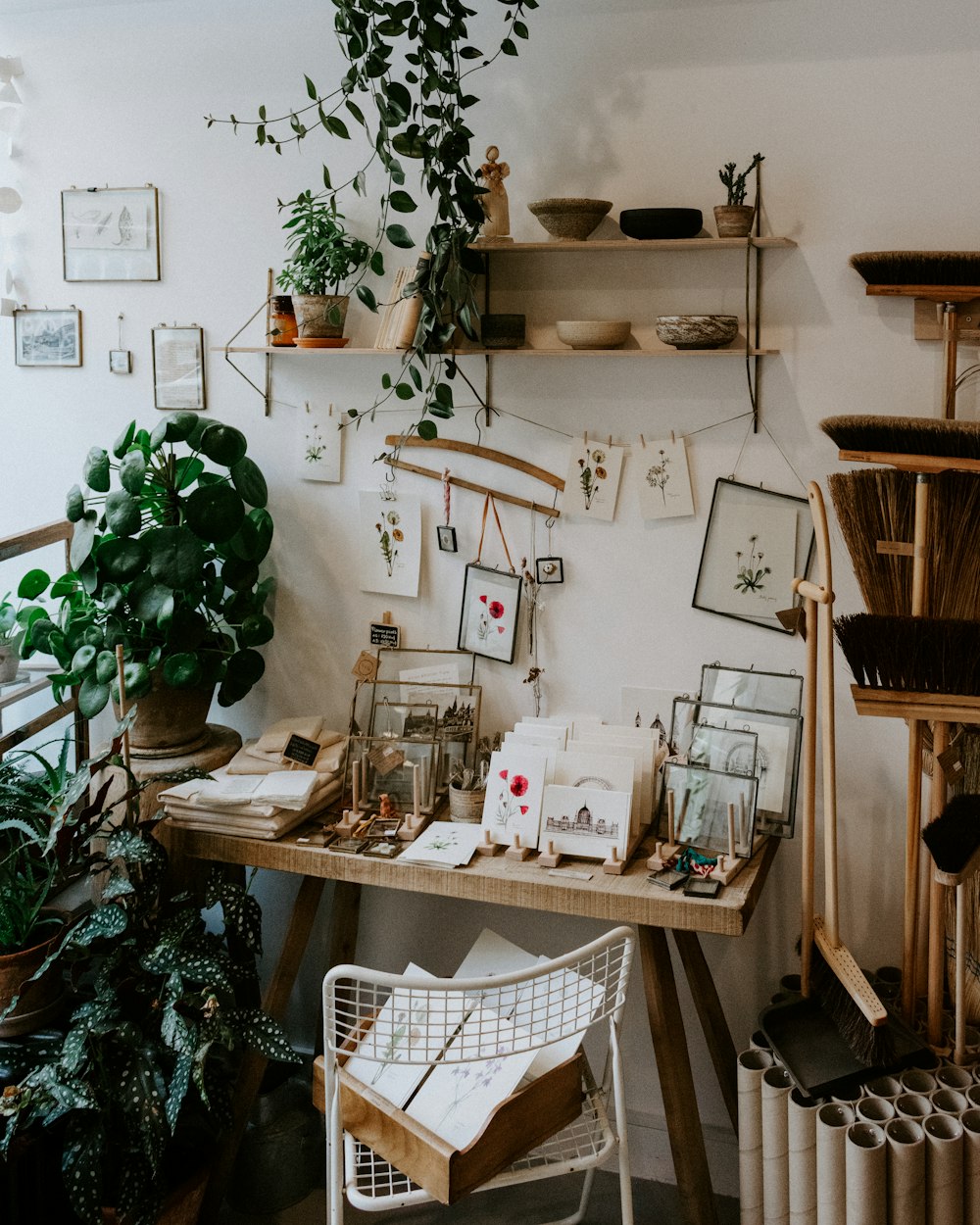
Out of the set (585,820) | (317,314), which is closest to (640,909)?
(585,820)

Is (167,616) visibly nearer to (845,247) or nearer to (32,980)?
(32,980)

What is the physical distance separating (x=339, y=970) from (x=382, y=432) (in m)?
1.29

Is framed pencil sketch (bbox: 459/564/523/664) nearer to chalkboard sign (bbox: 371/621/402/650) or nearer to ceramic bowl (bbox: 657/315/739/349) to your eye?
chalkboard sign (bbox: 371/621/402/650)

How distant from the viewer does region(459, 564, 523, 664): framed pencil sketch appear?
2582 mm

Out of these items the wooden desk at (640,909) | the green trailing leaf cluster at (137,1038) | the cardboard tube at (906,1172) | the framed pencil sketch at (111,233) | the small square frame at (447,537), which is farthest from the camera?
the framed pencil sketch at (111,233)

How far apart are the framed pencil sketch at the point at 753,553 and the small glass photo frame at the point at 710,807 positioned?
35 cm

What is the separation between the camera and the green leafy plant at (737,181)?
2232 millimetres

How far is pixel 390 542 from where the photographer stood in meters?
2.67

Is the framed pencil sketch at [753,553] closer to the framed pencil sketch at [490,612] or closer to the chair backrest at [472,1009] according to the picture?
the framed pencil sketch at [490,612]

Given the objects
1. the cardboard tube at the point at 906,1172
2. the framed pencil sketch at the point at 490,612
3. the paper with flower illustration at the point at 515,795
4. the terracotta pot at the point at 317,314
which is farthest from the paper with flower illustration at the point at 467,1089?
the terracotta pot at the point at 317,314

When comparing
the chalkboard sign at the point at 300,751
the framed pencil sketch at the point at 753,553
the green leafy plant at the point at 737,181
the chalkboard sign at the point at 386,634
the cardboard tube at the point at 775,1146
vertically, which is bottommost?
the cardboard tube at the point at 775,1146

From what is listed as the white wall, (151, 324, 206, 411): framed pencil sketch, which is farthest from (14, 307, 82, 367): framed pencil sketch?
(151, 324, 206, 411): framed pencil sketch

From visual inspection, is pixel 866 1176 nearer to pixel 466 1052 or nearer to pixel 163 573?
pixel 466 1052

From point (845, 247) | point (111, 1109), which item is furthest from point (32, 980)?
point (845, 247)
